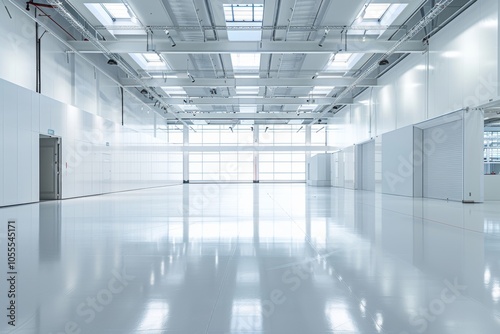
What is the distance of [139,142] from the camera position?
3050 centimetres

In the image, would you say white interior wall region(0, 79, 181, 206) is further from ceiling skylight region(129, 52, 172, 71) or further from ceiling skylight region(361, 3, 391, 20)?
ceiling skylight region(361, 3, 391, 20)

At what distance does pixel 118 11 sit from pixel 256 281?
14.4 metres

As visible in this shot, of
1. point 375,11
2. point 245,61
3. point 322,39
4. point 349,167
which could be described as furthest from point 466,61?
point 349,167

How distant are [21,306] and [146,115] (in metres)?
32.1

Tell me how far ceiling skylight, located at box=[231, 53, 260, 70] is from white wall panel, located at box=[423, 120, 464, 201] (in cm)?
1027

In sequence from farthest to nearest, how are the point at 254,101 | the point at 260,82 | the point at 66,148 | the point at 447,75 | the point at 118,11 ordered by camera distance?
1. the point at 254,101
2. the point at 260,82
3. the point at 66,148
4. the point at 447,75
5. the point at 118,11

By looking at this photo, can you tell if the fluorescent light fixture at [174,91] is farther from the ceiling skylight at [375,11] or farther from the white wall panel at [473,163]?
the white wall panel at [473,163]

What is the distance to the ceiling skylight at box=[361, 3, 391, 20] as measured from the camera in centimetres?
1395

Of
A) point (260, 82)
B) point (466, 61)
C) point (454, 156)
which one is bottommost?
point (454, 156)

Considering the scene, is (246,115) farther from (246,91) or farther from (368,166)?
(368,166)

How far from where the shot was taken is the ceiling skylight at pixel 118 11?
45.9ft

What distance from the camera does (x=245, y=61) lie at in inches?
831

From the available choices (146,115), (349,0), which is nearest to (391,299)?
(349,0)

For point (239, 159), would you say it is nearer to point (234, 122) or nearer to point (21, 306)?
point (234, 122)
